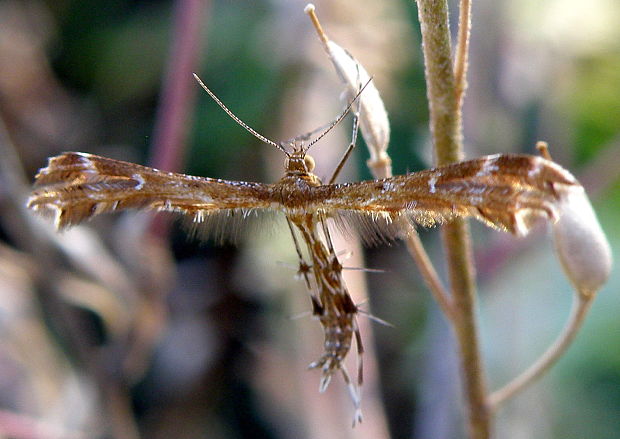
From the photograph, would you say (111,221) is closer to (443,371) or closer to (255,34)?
Answer: (255,34)

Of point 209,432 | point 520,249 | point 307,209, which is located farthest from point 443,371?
point 307,209

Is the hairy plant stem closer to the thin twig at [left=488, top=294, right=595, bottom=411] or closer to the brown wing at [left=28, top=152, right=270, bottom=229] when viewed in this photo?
the thin twig at [left=488, top=294, right=595, bottom=411]

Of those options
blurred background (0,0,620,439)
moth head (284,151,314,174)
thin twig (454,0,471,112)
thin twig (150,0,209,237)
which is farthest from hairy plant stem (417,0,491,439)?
thin twig (150,0,209,237)

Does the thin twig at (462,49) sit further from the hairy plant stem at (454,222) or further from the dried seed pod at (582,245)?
the dried seed pod at (582,245)

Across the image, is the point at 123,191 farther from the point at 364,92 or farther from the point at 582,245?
the point at 582,245

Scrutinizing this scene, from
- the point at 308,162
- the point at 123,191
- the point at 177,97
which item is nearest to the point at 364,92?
the point at 308,162

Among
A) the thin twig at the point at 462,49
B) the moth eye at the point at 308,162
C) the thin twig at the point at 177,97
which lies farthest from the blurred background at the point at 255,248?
the thin twig at the point at 462,49
